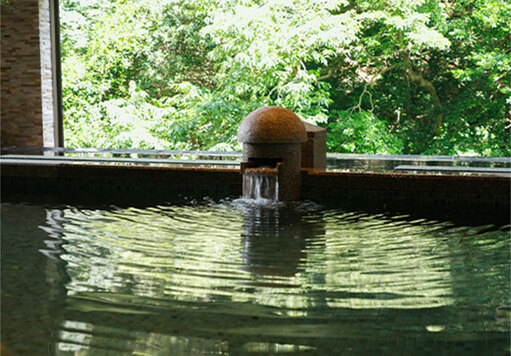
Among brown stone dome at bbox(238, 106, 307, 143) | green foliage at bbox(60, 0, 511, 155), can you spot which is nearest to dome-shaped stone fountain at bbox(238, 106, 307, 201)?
brown stone dome at bbox(238, 106, 307, 143)

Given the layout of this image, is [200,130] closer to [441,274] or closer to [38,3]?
[38,3]

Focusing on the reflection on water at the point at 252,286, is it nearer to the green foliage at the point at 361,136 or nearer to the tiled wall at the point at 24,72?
the tiled wall at the point at 24,72

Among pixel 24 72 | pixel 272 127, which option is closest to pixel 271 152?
pixel 272 127

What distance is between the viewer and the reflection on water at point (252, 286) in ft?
8.61

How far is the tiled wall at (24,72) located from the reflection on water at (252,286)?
262 inches

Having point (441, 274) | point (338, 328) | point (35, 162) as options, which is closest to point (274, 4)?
point (35, 162)

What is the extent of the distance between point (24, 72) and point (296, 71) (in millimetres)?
6177

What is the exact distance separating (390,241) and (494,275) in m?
1.14

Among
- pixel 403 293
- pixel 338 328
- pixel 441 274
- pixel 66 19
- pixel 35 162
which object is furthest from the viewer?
pixel 66 19

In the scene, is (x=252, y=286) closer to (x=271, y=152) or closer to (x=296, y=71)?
(x=271, y=152)

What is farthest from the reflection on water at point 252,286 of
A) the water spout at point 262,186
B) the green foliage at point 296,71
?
the green foliage at point 296,71

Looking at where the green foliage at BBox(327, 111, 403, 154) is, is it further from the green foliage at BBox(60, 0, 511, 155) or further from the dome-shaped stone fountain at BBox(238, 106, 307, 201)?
the dome-shaped stone fountain at BBox(238, 106, 307, 201)

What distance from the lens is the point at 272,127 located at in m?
6.89

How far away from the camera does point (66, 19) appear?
18.4 metres
